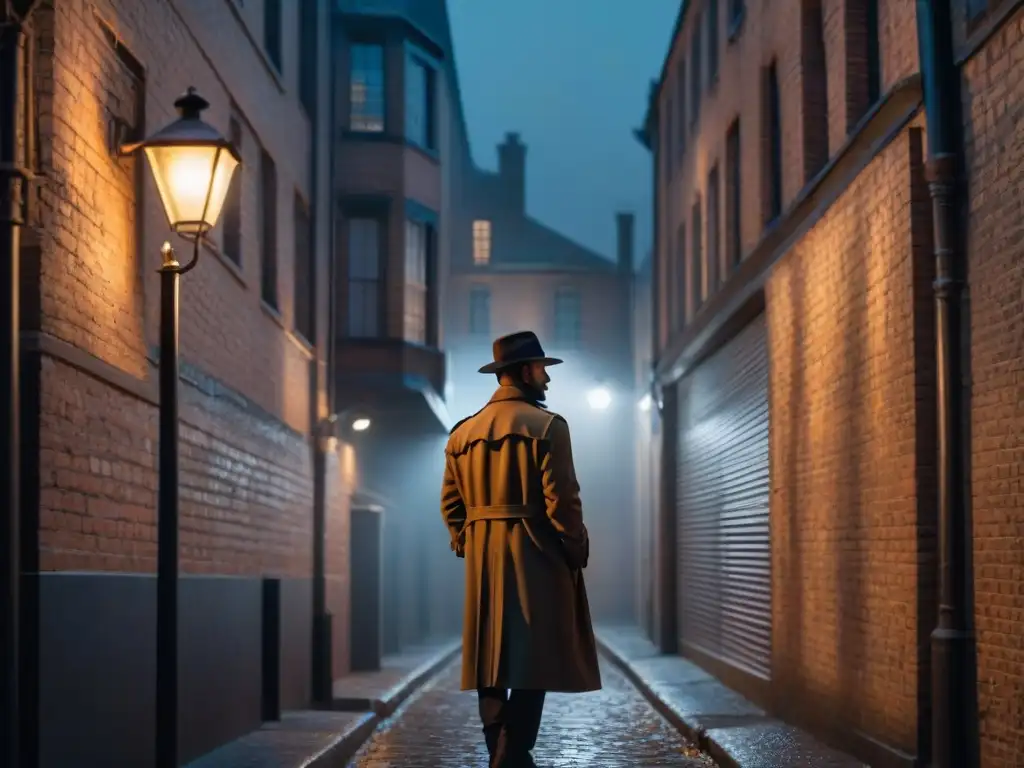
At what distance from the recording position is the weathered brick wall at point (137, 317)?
7852 mm

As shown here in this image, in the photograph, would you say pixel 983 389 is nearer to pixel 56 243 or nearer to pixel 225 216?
pixel 56 243

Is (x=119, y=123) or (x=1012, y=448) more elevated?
(x=119, y=123)

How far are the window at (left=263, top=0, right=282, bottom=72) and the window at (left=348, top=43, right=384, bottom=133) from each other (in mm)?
5767

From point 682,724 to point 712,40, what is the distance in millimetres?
10467

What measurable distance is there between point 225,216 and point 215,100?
46.7 inches

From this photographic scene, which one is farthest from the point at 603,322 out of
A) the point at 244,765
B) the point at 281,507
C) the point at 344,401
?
the point at 244,765


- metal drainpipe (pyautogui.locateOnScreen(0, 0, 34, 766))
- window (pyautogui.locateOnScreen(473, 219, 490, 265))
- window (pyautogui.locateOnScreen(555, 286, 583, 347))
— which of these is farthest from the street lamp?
window (pyautogui.locateOnScreen(473, 219, 490, 265))

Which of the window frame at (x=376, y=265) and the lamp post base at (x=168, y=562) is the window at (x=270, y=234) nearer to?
the window frame at (x=376, y=265)

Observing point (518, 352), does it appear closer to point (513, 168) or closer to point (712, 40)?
point (712, 40)

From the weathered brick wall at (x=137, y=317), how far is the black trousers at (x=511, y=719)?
6.69ft

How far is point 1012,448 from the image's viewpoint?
8.31 meters

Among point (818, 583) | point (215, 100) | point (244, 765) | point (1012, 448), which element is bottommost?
point (244, 765)

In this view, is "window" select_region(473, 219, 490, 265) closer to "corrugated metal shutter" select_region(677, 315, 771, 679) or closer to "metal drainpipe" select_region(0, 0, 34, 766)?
"corrugated metal shutter" select_region(677, 315, 771, 679)

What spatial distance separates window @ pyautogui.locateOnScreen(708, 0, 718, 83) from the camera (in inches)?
832
